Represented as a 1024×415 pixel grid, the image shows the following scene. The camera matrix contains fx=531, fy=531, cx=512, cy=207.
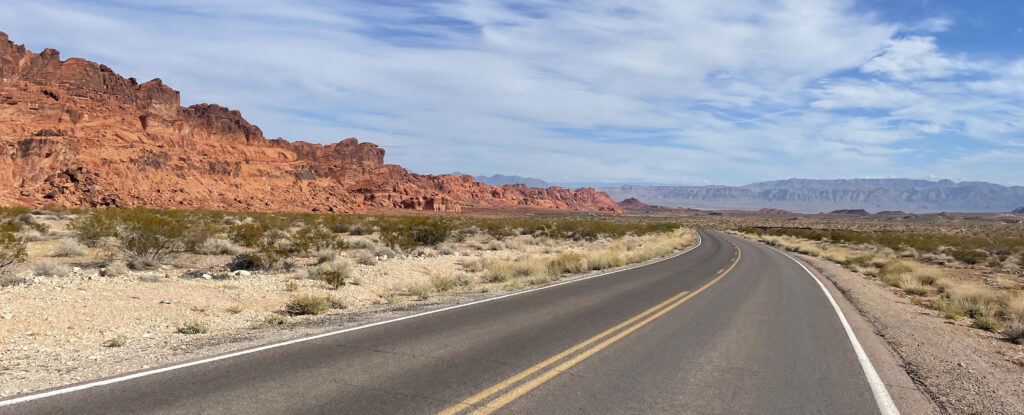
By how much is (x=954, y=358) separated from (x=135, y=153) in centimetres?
8627

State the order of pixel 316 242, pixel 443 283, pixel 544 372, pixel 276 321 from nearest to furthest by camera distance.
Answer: pixel 544 372
pixel 276 321
pixel 443 283
pixel 316 242

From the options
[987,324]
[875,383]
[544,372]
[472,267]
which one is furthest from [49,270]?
[987,324]

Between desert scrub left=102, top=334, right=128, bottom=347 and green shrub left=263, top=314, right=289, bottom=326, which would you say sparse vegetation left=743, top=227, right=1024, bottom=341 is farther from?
desert scrub left=102, top=334, right=128, bottom=347

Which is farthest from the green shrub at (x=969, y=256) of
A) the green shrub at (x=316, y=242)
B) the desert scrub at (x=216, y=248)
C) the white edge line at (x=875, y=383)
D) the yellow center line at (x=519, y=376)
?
the desert scrub at (x=216, y=248)

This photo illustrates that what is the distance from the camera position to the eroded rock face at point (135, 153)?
61.4 meters

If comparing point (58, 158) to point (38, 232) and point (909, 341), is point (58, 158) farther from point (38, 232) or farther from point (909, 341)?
point (909, 341)

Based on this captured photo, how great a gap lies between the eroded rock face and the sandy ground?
6983 centimetres

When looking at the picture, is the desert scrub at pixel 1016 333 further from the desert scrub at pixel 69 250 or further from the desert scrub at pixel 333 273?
the desert scrub at pixel 69 250

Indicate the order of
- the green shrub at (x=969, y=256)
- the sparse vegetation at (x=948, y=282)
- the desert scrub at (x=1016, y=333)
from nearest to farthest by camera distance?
the desert scrub at (x=1016, y=333) < the sparse vegetation at (x=948, y=282) < the green shrub at (x=969, y=256)

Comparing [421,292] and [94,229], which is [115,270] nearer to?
[94,229]

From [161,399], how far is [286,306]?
6.36 metres

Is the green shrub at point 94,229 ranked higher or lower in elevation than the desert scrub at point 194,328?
higher

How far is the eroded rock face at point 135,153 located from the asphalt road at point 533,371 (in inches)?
2533

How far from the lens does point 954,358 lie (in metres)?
8.20
